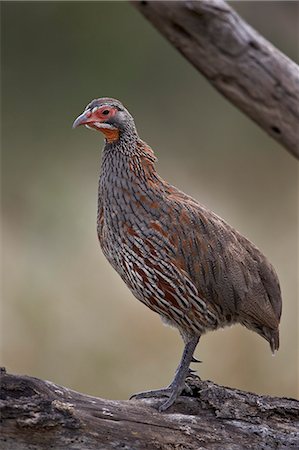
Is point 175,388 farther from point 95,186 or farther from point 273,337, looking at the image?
point 95,186

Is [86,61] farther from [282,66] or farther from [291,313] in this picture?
[282,66]

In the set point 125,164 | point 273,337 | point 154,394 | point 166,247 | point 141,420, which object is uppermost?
point 125,164

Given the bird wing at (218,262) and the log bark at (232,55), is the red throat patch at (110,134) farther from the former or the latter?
the log bark at (232,55)

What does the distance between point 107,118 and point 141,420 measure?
1.02 meters

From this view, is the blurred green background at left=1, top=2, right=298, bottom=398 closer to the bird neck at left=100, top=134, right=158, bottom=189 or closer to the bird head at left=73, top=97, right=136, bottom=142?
the bird neck at left=100, top=134, right=158, bottom=189

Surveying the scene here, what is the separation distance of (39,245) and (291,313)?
172 cm

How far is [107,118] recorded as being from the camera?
329 cm

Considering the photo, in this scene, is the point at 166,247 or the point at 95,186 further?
the point at 95,186

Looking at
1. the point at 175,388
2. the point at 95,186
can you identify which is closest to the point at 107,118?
the point at 175,388

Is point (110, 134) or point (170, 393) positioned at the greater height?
point (110, 134)

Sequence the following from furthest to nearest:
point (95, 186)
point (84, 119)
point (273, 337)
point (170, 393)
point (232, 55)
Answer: point (95, 186) < point (232, 55) < point (273, 337) < point (170, 393) < point (84, 119)

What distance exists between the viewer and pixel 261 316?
355 centimetres

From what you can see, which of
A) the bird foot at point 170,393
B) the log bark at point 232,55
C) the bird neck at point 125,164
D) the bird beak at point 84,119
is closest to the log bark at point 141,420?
the bird foot at point 170,393

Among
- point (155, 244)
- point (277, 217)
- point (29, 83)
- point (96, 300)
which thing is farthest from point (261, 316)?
point (29, 83)
